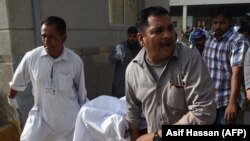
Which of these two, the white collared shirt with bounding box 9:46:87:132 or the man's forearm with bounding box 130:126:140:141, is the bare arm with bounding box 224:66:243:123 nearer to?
the man's forearm with bounding box 130:126:140:141

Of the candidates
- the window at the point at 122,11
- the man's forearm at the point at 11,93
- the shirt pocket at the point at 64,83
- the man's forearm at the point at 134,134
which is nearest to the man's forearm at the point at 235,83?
the man's forearm at the point at 134,134

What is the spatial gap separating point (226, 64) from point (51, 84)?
1793mm

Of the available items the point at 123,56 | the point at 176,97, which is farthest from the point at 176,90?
the point at 123,56

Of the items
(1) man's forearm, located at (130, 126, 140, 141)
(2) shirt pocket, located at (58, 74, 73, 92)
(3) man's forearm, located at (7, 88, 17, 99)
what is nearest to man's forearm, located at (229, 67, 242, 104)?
(1) man's forearm, located at (130, 126, 140, 141)

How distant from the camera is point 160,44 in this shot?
1949 millimetres

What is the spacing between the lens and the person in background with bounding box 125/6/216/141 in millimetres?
1855

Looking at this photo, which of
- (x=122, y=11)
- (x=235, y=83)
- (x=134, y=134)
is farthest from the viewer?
(x=122, y=11)

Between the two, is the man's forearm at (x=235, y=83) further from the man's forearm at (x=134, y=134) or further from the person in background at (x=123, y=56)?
the person in background at (x=123, y=56)

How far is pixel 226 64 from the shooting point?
337cm

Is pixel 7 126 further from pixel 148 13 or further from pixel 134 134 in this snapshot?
pixel 148 13

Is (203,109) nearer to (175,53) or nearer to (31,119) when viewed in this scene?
(175,53)

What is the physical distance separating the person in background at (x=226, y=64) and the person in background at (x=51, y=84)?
146 centimetres

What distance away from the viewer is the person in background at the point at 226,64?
325cm

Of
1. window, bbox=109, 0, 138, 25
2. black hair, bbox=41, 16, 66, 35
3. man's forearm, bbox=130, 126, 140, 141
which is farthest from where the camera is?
window, bbox=109, 0, 138, 25
